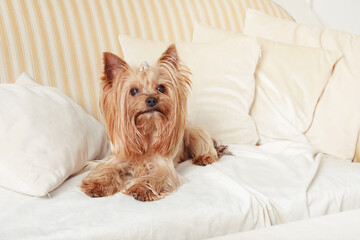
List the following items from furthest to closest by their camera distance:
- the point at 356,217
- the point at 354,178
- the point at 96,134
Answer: the point at 96,134
the point at 354,178
the point at 356,217

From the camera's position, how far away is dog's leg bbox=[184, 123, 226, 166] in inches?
74.7

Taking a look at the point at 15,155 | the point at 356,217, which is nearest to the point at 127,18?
the point at 15,155

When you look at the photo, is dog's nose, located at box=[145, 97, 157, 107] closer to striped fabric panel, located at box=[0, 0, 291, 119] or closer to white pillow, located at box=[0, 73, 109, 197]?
white pillow, located at box=[0, 73, 109, 197]

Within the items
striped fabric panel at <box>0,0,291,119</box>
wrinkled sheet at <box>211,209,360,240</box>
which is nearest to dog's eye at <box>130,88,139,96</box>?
striped fabric panel at <box>0,0,291,119</box>

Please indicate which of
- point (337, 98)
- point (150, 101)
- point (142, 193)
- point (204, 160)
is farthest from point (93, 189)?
point (337, 98)

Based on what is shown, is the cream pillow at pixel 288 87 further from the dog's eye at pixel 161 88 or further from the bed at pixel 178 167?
the dog's eye at pixel 161 88

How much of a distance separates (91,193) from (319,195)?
35.5 inches

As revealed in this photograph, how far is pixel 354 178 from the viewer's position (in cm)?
179

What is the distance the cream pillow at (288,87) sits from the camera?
219cm

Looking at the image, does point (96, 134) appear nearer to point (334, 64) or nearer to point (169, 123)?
point (169, 123)

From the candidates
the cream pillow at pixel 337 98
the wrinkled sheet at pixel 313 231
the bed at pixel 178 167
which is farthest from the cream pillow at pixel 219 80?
the wrinkled sheet at pixel 313 231

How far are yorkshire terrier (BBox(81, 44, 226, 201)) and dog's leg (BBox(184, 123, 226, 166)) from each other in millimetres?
186

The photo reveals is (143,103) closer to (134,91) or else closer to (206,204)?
(134,91)

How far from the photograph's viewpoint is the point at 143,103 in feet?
5.16
